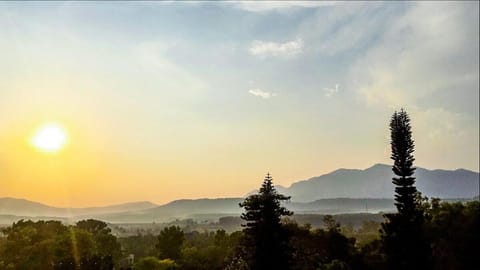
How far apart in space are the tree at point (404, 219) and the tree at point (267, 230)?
11.6 metres

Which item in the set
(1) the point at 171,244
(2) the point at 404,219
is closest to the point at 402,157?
(2) the point at 404,219

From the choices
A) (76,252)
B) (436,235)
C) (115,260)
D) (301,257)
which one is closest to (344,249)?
(301,257)

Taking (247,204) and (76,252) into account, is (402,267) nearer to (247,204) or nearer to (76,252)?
(247,204)

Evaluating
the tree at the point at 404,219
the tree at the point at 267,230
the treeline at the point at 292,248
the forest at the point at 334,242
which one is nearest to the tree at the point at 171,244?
the treeline at the point at 292,248

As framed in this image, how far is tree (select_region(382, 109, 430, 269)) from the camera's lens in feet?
123

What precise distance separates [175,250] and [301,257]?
99.4 feet

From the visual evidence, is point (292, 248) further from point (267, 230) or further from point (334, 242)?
point (334, 242)

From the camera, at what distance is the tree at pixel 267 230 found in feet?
100

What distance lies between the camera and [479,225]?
130ft

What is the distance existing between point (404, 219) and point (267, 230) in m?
14.0

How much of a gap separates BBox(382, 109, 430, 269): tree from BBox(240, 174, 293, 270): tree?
11.6 meters

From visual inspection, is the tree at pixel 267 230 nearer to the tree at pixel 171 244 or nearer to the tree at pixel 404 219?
the tree at pixel 404 219

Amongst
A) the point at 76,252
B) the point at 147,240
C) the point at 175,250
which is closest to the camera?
the point at 76,252

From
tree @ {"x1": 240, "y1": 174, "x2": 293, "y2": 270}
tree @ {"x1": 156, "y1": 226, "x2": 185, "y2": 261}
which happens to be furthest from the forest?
tree @ {"x1": 156, "y1": 226, "x2": 185, "y2": 261}
